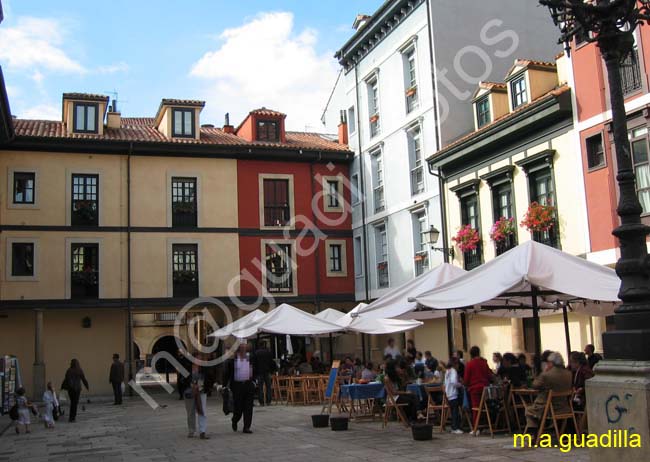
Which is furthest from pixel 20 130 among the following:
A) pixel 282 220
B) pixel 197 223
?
pixel 282 220

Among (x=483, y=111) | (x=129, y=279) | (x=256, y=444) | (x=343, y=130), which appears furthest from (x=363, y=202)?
(x=256, y=444)

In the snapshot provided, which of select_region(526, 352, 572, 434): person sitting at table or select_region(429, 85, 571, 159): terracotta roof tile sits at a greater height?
select_region(429, 85, 571, 159): terracotta roof tile

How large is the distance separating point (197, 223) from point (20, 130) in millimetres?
7887

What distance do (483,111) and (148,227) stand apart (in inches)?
552

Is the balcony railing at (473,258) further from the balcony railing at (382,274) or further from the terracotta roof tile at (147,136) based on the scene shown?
the terracotta roof tile at (147,136)

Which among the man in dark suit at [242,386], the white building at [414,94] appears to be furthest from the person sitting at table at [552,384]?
the white building at [414,94]

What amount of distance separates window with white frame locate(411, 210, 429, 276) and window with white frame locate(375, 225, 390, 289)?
7.89ft

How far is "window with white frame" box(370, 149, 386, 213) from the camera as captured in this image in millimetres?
28877

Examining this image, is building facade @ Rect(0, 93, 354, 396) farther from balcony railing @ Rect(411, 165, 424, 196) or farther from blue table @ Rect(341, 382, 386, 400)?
blue table @ Rect(341, 382, 386, 400)

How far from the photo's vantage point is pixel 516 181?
20.3 m

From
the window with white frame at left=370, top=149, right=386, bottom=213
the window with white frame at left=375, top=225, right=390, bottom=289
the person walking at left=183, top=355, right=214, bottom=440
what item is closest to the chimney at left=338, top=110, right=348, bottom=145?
the window with white frame at left=370, top=149, right=386, bottom=213

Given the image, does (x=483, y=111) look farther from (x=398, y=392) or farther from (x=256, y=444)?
(x=256, y=444)

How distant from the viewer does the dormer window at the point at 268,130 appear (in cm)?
3231

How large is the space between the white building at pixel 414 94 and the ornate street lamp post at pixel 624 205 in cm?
1716
